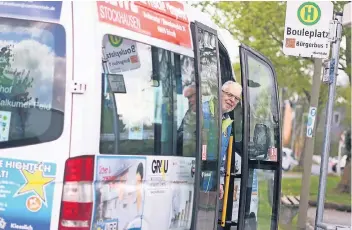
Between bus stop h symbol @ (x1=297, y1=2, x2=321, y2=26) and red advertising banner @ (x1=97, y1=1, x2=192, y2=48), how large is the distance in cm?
334

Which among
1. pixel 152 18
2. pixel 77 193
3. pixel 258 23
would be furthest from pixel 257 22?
pixel 77 193

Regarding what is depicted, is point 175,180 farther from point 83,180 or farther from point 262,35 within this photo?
point 262,35

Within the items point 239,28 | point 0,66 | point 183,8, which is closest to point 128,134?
point 0,66

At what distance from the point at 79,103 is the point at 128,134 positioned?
0.59 m

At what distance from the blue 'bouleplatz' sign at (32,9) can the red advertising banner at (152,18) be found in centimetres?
29

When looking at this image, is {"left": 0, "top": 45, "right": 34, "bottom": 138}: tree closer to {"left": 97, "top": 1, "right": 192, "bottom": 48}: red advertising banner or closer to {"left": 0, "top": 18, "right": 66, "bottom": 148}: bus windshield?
{"left": 0, "top": 18, "right": 66, "bottom": 148}: bus windshield

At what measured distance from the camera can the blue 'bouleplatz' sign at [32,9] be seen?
4.48 m

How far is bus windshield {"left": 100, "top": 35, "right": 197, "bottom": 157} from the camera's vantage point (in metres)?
4.71

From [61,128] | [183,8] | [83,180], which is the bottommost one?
[83,180]

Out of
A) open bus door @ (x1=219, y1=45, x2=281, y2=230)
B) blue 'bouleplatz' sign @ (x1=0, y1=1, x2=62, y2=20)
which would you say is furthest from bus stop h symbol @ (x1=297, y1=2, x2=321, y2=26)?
blue 'bouleplatz' sign @ (x1=0, y1=1, x2=62, y2=20)

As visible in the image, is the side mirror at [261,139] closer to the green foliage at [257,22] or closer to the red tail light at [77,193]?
the red tail light at [77,193]

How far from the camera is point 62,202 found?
4.39 meters

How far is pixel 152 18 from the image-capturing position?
525 centimetres

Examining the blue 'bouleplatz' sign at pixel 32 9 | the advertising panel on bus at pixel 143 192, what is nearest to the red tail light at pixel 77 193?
the advertising panel on bus at pixel 143 192
